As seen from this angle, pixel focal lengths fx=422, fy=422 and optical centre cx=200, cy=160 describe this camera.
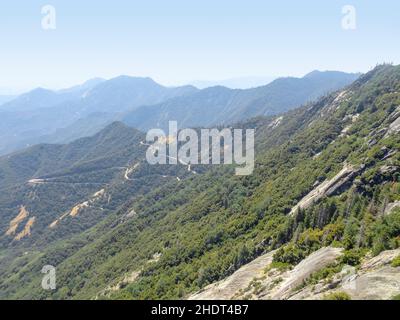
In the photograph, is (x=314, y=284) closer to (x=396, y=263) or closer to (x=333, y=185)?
(x=396, y=263)

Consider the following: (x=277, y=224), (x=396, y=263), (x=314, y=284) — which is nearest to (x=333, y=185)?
(x=277, y=224)

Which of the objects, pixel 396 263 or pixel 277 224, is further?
pixel 277 224

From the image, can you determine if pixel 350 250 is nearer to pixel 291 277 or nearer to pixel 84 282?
pixel 291 277

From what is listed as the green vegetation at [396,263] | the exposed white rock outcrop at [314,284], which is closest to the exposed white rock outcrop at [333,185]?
the exposed white rock outcrop at [314,284]

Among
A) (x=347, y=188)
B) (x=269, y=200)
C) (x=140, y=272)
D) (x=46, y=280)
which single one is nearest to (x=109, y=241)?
(x=46, y=280)

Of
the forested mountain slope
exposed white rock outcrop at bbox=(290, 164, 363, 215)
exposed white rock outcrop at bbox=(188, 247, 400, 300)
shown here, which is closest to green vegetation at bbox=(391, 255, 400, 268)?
exposed white rock outcrop at bbox=(188, 247, 400, 300)

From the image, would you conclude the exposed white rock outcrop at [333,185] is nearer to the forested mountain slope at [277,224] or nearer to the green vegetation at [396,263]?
the forested mountain slope at [277,224]

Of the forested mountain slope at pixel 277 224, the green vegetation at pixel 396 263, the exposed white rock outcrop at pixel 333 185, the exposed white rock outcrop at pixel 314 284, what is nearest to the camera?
the exposed white rock outcrop at pixel 314 284

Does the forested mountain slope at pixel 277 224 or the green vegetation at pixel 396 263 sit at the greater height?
the green vegetation at pixel 396 263

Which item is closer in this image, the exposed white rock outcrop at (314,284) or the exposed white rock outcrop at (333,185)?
the exposed white rock outcrop at (314,284)
